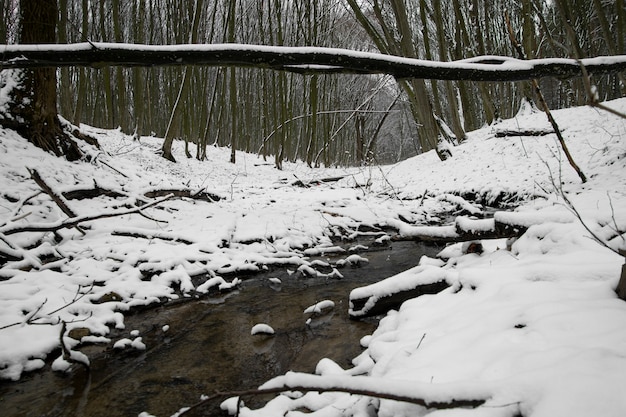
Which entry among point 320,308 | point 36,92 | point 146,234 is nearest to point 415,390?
Result: point 320,308

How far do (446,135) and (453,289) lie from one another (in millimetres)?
10292

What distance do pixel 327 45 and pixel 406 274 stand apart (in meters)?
18.6

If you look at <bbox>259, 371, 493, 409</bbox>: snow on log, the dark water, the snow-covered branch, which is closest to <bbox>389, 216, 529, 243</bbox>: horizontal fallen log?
the dark water

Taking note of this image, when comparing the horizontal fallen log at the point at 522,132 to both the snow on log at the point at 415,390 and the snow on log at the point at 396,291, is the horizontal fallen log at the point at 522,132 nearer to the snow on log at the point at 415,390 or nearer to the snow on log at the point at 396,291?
the snow on log at the point at 396,291

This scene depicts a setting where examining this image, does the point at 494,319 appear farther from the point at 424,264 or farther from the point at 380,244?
the point at 380,244

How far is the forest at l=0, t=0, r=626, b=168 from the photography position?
10.7m

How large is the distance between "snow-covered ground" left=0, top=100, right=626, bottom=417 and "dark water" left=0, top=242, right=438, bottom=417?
0.70 ft

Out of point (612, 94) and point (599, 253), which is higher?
point (612, 94)

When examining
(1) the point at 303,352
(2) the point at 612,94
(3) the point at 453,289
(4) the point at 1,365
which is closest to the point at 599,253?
(3) the point at 453,289

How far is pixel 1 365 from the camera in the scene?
2145 mm

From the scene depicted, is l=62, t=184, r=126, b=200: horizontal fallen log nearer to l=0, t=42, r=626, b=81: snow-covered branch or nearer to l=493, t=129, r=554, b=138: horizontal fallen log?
l=0, t=42, r=626, b=81: snow-covered branch

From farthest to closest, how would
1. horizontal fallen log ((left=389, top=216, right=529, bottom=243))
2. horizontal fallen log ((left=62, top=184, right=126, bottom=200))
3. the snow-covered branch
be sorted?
horizontal fallen log ((left=62, top=184, right=126, bottom=200)), horizontal fallen log ((left=389, top=216, right=529, bottom=243)), the snow-covered branch

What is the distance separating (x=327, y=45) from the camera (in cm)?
1886

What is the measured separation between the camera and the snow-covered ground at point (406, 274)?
121 centimetres
